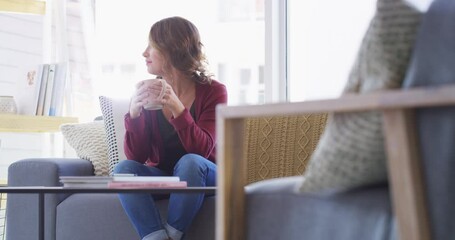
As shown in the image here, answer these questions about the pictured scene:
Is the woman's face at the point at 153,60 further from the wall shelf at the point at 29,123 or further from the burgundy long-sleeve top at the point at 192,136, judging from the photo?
the wall shelf at the point at 29,123

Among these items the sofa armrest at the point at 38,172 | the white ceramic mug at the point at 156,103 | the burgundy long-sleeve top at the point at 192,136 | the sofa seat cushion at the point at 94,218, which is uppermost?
the white ceramic mug at the point at 156,103

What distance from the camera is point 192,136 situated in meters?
2.65

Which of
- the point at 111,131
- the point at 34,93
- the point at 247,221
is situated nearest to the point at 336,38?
the point at 111,131

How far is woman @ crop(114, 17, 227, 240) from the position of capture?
8.18ft

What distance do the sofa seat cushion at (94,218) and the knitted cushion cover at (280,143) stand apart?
458 mm

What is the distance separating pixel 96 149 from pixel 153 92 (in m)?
0.67

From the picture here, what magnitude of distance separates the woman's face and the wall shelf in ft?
2.82

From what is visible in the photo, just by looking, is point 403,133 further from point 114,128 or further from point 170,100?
point 114,128

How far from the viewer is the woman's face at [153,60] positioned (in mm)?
2885

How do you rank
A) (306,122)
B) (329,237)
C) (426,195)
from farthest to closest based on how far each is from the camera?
1. (306,122)
2. (329,237)
3. (426,195)

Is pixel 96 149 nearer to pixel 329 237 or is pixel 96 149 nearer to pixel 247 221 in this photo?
pixel 247 221

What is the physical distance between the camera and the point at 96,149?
10.2ft

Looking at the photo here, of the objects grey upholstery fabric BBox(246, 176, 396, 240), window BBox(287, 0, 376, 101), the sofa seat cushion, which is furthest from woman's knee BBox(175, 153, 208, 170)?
window BBox(287, 0, 376, 101)

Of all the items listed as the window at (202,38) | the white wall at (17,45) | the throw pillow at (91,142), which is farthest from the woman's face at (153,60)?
the white wall at (17,45)
